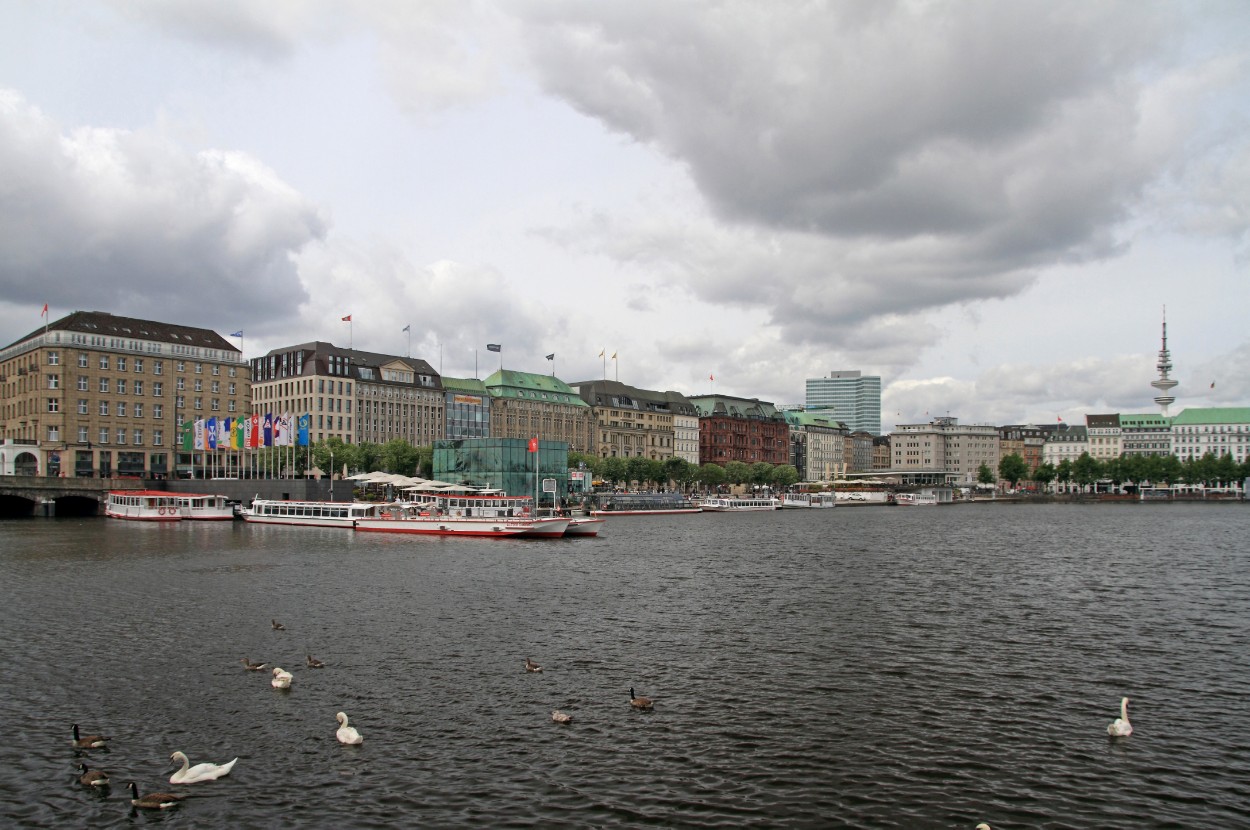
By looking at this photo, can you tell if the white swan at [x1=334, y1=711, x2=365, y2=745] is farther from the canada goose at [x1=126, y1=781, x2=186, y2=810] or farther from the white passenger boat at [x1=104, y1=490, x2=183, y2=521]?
the white passenger boat at [x1=104, y1=490, x2=183, y2=521]

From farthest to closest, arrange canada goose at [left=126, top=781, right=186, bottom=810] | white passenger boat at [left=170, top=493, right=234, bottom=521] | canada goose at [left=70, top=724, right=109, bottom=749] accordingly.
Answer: white passenger boat at [left=170, top=493, right=234, bottom=521] → canada goose at [left=70, top=724, right=109, bottom=749] → canada goose at [left=126, top=781, right=186, bottom=810]

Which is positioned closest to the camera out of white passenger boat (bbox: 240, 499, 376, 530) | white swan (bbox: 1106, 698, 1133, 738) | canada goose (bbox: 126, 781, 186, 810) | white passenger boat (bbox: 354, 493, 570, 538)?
canada goose (bbox: 126, 781, 186, 810)

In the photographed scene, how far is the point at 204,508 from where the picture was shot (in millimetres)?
129375

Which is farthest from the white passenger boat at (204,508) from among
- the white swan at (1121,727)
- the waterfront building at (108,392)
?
the white swan at (1121,727)

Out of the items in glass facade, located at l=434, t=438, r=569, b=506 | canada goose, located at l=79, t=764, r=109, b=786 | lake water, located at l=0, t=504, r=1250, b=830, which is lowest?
lake water, located at l=0, t=504, r=1250, b=830

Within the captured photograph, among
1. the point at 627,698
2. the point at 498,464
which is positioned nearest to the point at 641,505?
the point at 498,464

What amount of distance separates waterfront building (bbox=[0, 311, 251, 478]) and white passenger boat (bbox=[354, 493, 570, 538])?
2854 inches

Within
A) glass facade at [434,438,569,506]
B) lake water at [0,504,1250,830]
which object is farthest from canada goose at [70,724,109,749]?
glass facade at [434,438,569,506]

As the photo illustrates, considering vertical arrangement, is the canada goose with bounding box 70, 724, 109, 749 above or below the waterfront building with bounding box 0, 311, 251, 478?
below

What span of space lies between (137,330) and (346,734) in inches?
6395

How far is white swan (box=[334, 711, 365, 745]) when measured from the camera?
25531 mm

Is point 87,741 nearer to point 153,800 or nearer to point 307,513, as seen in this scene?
point 153,800

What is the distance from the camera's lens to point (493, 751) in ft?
82.4

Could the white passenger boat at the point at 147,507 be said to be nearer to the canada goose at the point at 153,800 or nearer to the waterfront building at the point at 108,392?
the waterfront building at the point at 108,392
